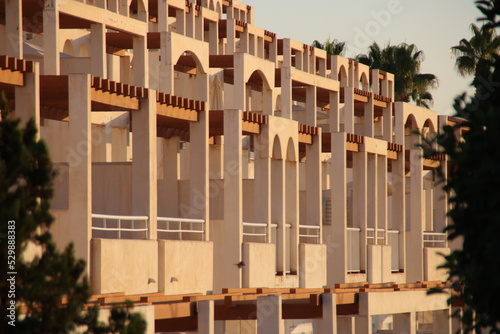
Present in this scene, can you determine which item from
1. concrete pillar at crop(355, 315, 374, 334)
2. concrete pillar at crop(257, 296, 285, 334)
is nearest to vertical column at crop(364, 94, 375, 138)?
concrete pillar at crop(355, 315, 374, 334)

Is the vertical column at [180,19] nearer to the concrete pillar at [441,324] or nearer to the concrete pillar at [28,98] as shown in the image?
the concrete pillar at [441,324]

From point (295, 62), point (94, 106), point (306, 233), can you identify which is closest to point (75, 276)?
point (94, 106)

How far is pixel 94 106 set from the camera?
62.2ft

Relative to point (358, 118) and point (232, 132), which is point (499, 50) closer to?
point (358, 118)

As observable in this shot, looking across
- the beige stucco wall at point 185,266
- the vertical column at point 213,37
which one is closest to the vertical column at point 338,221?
the beige stucco wall at point 185,266

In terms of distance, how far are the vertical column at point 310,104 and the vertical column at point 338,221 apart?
6827 mm

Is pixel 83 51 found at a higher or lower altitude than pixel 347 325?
higher

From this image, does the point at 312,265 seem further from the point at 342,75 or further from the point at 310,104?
the point at 342,75

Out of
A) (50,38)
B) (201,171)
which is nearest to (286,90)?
(201,171)

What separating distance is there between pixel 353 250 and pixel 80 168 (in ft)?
46.8

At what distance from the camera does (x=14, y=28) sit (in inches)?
778

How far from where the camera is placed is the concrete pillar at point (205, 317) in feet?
50.9

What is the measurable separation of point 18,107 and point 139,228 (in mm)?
4702

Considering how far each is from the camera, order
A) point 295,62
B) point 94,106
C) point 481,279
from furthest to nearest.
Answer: point 295,62
point 94,106
point 481,279
